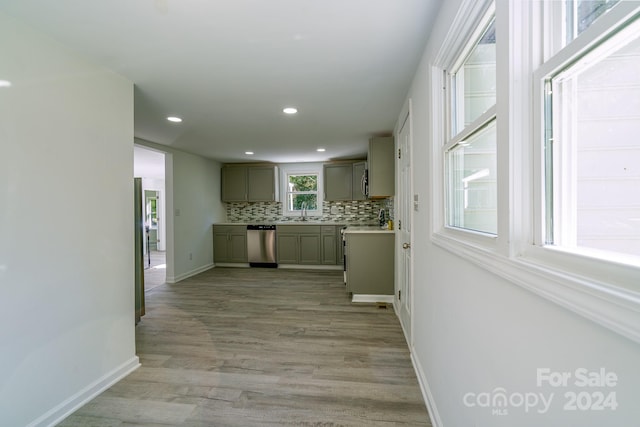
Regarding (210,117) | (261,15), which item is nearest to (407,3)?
(261,15)

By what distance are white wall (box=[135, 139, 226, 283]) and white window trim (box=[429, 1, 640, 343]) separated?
444 centimetres

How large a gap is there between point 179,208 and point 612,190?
17.2ft

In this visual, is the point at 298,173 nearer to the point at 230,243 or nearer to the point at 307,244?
the point at 307,244

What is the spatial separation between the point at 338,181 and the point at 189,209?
2.93 m

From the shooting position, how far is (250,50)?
5.86ft

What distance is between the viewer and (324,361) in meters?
2.19

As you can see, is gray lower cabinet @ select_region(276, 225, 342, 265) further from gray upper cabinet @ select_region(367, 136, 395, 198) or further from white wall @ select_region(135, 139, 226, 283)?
gray upper cabinet @ select_region(367, 136, 395, 198)

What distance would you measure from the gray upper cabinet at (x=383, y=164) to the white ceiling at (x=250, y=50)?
0.52m

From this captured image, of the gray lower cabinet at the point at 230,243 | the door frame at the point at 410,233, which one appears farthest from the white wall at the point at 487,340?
the gray lower cabinet at the point at 230,243

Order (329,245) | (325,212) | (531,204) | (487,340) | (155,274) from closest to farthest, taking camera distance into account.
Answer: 1. (531,204)
2. (487,340)
3. (155,274)
4. (329,245)
5. (325,212)

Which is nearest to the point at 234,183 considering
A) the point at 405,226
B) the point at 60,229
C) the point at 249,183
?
the point at 249,183

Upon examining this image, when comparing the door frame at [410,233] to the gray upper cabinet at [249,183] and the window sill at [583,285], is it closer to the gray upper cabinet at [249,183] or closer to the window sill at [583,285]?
the window sill at [583,285]

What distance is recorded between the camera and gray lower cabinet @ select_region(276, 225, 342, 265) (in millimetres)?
5645

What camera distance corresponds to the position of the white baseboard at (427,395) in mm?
1495
